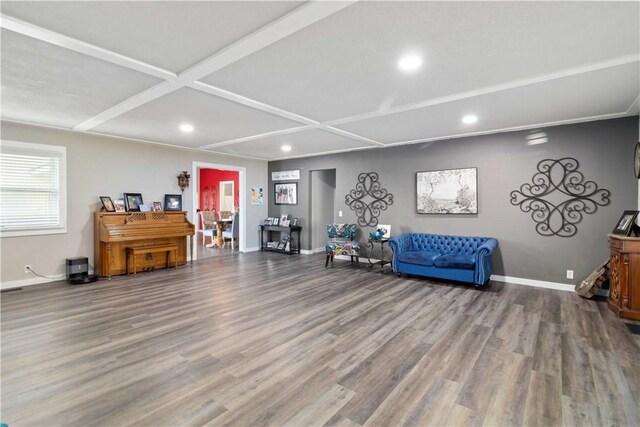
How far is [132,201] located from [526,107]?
6.64 m

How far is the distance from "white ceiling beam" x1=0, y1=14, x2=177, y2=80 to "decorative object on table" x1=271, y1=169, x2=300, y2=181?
5255 mm

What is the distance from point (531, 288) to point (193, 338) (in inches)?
191

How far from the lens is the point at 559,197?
15.2 feet

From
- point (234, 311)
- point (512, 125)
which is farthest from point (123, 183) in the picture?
point (512, 125)

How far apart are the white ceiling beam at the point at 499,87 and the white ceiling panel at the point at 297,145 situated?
1.12m

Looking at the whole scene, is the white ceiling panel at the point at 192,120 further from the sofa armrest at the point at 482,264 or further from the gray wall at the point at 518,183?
the sofa armrest at the point at 482,264

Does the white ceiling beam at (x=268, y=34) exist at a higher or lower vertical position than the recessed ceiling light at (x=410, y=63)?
lower

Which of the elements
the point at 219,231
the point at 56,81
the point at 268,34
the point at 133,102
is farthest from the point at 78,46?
the point at 219,231

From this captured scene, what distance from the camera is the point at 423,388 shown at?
2146mm

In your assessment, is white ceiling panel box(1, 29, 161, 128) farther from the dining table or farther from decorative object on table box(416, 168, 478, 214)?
the dining table

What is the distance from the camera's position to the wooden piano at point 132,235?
5.27 metres

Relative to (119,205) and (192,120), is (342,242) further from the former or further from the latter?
(119,205)

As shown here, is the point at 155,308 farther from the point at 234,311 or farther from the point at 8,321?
the point at 8,321

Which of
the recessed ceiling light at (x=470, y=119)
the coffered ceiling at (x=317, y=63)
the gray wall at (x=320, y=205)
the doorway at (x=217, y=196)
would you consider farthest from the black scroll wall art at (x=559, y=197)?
the doorway at (x=217, y=196)
